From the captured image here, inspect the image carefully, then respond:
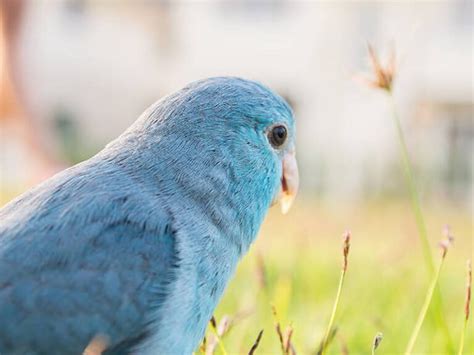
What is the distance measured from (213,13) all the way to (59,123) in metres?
6.31

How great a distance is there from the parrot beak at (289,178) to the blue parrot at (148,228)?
7 cm

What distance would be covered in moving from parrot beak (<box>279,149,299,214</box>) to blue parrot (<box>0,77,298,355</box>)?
0.24ft

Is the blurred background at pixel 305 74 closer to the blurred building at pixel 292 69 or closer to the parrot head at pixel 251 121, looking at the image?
the blurred building at pixel 292 69

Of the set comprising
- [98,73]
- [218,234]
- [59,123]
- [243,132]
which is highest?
[243,132]

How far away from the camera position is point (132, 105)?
82.0ft

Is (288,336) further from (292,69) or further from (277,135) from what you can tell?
(292,69)

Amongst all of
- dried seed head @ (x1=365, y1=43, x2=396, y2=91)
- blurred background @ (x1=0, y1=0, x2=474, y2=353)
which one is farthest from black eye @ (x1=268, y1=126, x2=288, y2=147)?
blurred background @ (x1=0, y1=0, x2=474, y2=353)

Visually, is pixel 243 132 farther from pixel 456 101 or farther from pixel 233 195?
pixel 456 101

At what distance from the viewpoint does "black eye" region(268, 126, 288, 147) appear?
7.39 ft

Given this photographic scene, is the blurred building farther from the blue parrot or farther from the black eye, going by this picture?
the blue parrot

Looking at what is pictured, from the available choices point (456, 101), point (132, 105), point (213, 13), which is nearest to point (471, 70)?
point (456, 101)

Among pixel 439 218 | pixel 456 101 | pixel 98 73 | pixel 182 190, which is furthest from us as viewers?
pixel 98 73

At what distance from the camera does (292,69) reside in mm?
22516

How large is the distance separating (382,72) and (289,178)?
404 millimetres
